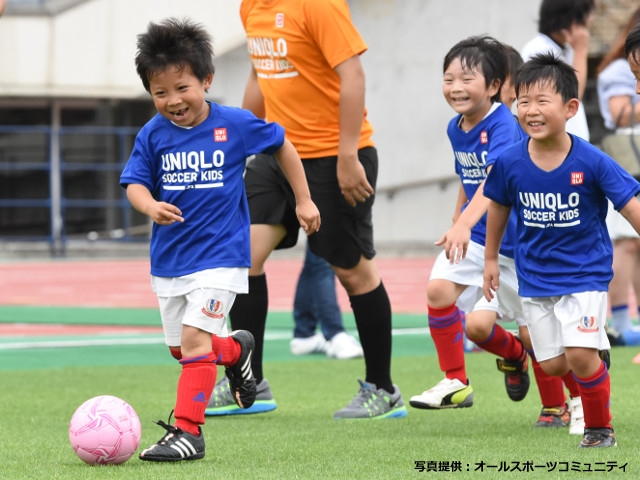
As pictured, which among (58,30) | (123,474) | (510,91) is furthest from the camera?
(58,30)

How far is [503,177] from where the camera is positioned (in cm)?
518

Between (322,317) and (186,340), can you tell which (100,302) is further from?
(186,340)

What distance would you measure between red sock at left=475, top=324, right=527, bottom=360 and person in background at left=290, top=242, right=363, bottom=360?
310cm

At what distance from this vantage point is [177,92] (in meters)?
5.17

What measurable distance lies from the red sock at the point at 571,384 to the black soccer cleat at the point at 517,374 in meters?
0.52

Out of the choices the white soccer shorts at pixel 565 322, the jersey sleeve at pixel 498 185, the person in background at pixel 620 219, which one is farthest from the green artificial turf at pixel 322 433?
the jersey sleeve at pixel 498 185

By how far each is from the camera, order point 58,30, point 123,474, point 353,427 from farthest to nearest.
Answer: point 58,30
point 353,427
point 123,474

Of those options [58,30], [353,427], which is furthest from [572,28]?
[58,30]

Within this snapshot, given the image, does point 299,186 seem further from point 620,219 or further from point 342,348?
point 620,219

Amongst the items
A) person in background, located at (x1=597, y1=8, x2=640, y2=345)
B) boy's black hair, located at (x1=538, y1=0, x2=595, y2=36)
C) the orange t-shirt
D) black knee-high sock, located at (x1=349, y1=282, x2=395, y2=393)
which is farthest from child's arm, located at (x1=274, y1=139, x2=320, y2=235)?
person in background, located at (x1=597, y1=8, x2=640, y2=345)

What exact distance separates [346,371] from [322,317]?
105 cm

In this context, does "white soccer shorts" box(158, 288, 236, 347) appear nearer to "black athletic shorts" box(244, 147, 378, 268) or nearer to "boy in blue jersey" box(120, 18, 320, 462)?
"boy in blue jersey" box(120, 18, 320, 462)

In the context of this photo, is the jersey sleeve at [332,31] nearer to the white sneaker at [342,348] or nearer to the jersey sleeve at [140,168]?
the jersey sleeve at [140,168]

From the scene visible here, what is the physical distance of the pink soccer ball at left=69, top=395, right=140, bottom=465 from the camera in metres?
4.77
